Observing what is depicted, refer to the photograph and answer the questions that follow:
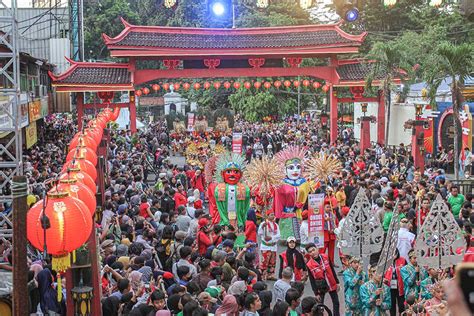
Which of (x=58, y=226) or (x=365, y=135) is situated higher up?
(x=58, y=226)

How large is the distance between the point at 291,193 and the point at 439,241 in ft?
15.4

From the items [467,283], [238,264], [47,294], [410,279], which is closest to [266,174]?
[238,264]

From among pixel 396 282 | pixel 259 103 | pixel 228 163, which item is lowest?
pixel 396 282

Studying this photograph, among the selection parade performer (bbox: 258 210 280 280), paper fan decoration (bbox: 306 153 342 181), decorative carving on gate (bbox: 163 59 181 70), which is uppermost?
decorative carving on gate (bbox: 163 59 181 70)

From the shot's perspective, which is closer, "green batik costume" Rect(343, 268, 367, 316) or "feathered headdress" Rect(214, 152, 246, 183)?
"green batik costume" Rect(343, 268, 367, 316)

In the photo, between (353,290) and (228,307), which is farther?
(353,290)

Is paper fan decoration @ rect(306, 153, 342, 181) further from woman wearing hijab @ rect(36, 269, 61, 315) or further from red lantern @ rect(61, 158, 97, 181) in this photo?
woman wearing hijab @ rect(36, 269, 61, 315)

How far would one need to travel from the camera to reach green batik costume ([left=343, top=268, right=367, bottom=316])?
8.16m

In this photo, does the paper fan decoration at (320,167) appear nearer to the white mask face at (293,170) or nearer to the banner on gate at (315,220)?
the white mask face at (293,170)

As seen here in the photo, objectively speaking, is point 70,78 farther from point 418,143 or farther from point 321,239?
point 321,239

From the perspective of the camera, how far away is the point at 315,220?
11.5 meters

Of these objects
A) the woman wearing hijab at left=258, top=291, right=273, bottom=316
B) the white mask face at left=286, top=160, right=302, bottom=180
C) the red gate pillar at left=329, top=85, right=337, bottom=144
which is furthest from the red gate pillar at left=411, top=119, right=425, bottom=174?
the woman wearing hijab at left=258, top=291, right=273, bottom=316

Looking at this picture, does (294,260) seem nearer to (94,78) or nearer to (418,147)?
(418,147)

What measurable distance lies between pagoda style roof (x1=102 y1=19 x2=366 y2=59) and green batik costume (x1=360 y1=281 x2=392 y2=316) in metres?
19.0
